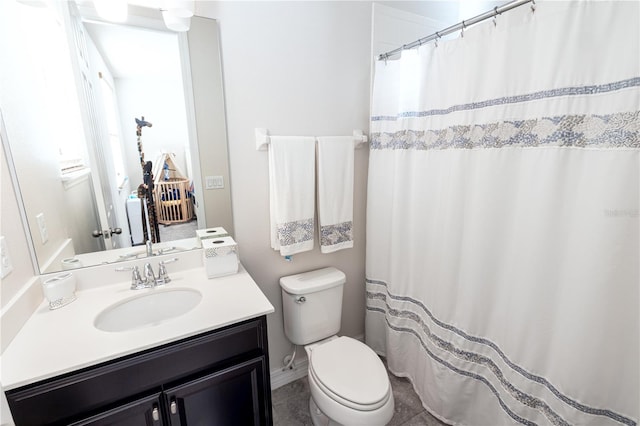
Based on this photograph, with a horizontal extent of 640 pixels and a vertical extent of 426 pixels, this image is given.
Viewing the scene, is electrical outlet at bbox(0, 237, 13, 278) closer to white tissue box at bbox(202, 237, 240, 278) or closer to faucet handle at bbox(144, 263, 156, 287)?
faucet handle at bbox(144, 263, 156, 287)

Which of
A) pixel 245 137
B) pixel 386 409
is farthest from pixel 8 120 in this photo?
pixel 386 409

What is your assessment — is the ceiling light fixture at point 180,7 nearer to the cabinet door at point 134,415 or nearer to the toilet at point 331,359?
the toilet at point 331,359

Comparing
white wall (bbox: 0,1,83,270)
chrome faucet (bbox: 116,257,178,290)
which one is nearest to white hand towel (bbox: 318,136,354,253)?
chrome faucet (bbox: 116,257,178,290)

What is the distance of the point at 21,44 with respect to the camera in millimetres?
1062

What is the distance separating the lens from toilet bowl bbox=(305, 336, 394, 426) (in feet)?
3.96

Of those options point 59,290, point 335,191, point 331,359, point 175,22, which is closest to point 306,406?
point 331,359

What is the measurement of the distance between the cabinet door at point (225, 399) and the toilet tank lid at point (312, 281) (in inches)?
19.0

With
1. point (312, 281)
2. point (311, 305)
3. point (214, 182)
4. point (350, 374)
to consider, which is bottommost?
point (350, 374)

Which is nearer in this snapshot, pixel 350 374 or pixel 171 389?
pixel 171 389

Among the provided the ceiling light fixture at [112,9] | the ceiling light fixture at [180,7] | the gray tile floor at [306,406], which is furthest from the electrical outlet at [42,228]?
the gray tile floor at [306,406]

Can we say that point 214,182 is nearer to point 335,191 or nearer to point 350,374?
point 335,191

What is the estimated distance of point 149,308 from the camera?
1.26m

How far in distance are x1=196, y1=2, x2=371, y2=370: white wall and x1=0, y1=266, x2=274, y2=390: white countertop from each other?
420mm

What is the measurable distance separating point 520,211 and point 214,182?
1.34 m
